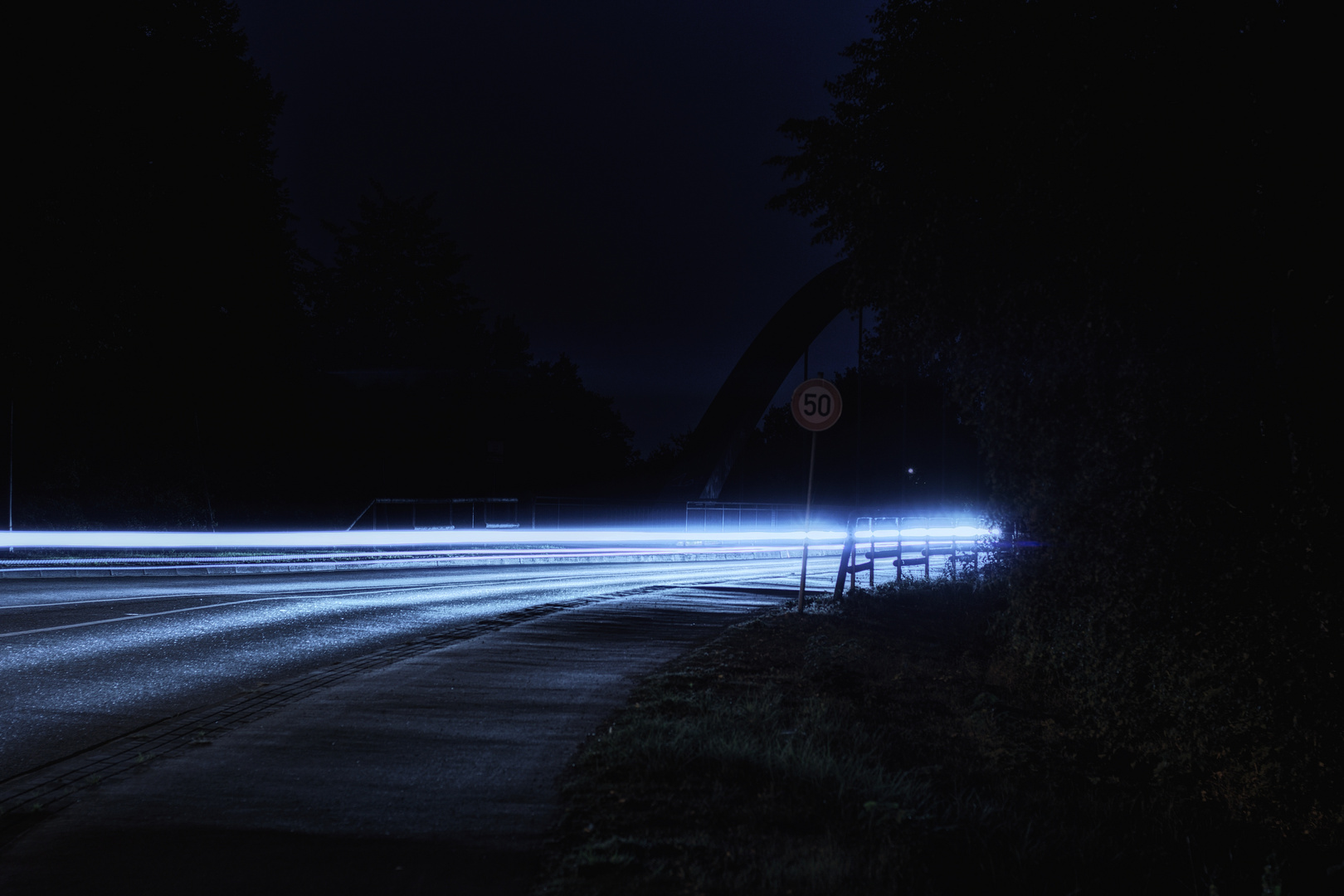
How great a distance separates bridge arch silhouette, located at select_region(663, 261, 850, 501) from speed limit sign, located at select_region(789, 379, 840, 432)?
3748 centimetres

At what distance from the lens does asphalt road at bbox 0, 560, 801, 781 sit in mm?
7543

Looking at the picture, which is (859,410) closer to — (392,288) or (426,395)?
(426,395)

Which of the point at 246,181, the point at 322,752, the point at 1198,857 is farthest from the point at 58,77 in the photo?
the point at 1198,857

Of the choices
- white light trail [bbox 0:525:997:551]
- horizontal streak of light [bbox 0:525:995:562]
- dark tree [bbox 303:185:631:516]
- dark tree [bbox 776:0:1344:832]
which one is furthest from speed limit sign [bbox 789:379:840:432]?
dark tree [bbox 303:185:631:516]

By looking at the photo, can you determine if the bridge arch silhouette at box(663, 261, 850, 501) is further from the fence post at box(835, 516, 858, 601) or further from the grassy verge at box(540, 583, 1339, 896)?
the grassy verge at box(540, 583, 1339, 896)

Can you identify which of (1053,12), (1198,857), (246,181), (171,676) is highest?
(246,181)

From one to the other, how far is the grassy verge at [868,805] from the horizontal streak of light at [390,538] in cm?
1229

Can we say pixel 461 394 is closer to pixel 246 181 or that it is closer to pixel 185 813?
pixel 246 181

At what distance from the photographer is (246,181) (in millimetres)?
32594

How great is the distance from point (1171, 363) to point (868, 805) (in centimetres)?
402

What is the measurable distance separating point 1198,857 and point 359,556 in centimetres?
2273

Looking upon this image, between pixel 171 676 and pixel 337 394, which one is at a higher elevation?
pixel 337 394

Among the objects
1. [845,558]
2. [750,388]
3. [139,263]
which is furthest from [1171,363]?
[750,388]

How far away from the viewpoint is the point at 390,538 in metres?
29.4
